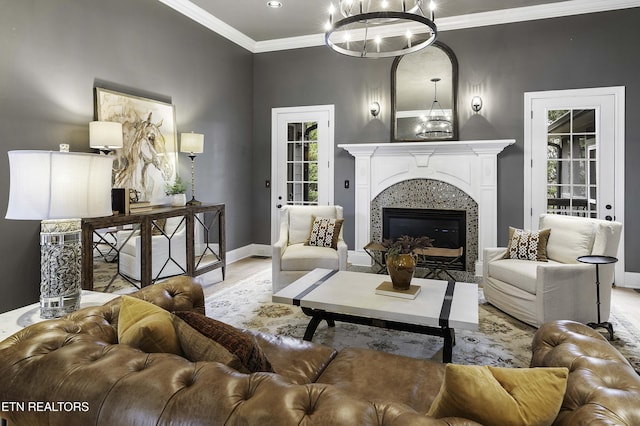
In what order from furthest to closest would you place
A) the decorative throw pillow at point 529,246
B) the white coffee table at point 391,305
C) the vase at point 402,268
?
the decorative throw pillow at point 529,246 → the vase at point 402,268 → the white coffee table at point 391,305

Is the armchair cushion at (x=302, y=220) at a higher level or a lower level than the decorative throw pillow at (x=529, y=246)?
higher

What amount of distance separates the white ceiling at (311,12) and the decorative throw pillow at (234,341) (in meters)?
4.19

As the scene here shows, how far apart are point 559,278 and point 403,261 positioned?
1.34 m

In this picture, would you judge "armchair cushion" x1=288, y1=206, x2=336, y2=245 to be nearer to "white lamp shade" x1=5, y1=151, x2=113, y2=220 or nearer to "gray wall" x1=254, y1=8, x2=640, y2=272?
"gray wall" x1=254, y1=8, x2=640, y2=272

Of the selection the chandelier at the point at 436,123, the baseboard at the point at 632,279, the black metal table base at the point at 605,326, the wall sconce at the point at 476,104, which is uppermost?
the wall sconce at the point at 476,104

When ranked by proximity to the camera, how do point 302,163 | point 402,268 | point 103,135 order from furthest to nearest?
point 302,163 → point 103,135 → point 402,268

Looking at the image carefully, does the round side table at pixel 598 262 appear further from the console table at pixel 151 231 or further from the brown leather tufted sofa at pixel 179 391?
the console table at pixel 151 231

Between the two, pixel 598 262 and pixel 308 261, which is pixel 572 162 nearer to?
pixel 598 262

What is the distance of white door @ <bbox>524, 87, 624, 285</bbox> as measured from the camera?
14.7 feet

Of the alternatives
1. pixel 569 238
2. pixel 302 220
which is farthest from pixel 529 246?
pixel 302 220

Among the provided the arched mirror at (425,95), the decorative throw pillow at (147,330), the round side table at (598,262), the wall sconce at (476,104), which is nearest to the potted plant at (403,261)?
the round side table at (598,262)

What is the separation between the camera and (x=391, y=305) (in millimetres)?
2469

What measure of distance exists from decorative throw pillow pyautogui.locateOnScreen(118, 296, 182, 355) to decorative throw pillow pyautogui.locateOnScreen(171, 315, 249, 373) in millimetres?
25

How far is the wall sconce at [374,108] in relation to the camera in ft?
17.6
